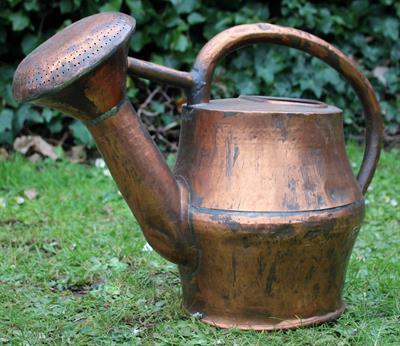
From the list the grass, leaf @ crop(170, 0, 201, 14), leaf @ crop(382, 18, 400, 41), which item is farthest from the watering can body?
leaf @ crop(382, 18, 400, 41)

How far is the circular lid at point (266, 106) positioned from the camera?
1.96m

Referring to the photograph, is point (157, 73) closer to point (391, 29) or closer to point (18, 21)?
point (18, 21)

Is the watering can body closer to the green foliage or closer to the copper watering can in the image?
the copper watering can

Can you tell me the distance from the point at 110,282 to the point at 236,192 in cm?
73

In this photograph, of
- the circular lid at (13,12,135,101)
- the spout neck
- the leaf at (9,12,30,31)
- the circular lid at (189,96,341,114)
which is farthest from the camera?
the leaf at (9,12,30,31)

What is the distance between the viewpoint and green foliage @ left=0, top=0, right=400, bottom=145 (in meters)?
4.32

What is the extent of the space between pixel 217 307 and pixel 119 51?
2.49 feet

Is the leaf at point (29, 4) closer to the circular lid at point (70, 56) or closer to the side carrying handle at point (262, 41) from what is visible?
the side carrying handle at point (262, 41)

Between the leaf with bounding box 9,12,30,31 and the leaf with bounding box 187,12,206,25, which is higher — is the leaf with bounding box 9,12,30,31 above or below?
below

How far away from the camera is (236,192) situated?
1.91 m

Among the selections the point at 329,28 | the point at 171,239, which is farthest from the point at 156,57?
the point at 171,239

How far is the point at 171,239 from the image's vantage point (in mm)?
1956

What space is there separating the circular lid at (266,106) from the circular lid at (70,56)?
36 centimetres

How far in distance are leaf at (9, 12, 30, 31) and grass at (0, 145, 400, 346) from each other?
101cm
